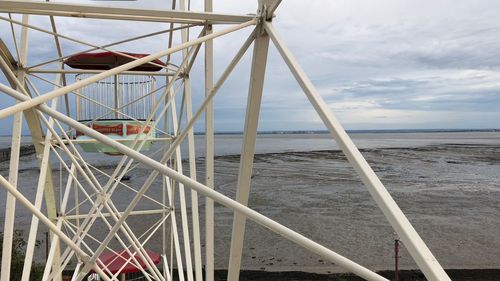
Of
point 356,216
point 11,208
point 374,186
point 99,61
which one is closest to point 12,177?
point 11,208

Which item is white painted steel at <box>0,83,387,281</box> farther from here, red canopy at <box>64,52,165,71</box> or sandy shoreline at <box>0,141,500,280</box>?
sandy shoreline at <box>0,141,500,280</box>

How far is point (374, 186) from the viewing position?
8.50 ft

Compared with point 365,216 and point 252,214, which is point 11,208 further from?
point 365,216

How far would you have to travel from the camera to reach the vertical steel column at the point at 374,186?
7.45ft

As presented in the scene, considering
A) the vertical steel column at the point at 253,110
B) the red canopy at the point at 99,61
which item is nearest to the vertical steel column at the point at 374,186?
the vertical steel column at the point at 253,110

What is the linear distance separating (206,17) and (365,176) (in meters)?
2.34

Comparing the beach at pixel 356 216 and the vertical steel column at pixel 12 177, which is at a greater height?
the vertical steel column at pixel 12 177

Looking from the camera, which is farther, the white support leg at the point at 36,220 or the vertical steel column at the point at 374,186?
the white support leg at the point at 36,220

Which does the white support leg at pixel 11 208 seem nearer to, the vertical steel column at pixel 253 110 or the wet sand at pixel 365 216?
the vertical steel column at pixel 253 110

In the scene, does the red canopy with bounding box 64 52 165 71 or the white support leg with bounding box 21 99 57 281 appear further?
the red canopy with bounding box 64 52 165 71

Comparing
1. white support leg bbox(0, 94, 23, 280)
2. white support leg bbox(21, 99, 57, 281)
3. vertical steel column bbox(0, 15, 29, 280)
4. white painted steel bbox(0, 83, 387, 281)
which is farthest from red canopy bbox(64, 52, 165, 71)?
white painted steel bbox(0, 83, 387, 281)

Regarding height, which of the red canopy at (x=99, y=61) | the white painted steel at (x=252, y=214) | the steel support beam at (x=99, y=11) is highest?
the steel support beam at (x=99, y=11)

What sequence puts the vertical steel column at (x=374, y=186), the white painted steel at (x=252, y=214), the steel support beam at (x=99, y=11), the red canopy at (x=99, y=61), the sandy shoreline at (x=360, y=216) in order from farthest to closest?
the sandy shoreline at (x=360, y=216), the red canopy at (x=99, y=61), the steel support beam at (x=99, y=11), the white painted steel at (x=252, y=214), the vertical steel column at (x=374, y=186)

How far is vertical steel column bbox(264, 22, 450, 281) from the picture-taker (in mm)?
2270
